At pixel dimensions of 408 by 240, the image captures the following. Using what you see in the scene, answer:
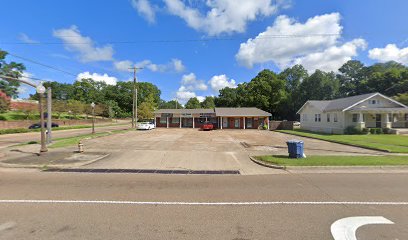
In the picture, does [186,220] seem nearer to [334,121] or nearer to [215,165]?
[215,165]

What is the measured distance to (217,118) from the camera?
52406 millimetres

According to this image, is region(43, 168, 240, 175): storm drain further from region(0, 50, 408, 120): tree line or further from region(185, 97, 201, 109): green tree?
region(185, 97, 201, 109): green tree

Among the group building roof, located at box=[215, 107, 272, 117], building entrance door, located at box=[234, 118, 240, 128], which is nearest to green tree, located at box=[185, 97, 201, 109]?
building roof, located at box=[215, 107, 272, 117]

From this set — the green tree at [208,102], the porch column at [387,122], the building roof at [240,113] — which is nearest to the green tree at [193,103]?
the green tree at [208,102]

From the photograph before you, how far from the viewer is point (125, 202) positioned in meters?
6.32

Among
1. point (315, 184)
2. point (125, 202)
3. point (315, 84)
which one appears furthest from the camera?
point (315, 84)

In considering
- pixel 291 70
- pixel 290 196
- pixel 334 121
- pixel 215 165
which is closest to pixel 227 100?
pixel 291 70

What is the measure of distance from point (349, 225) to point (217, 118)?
47.5m

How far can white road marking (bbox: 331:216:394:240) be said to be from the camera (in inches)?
178

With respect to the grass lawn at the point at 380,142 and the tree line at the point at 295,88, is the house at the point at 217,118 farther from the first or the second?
the grass lawn at the point at 380,142

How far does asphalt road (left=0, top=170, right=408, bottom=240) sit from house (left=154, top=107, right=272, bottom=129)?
134 feet

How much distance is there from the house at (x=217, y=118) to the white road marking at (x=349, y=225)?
43713 millimetres

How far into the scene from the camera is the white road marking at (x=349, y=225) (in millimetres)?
4527

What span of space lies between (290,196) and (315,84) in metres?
64.3
